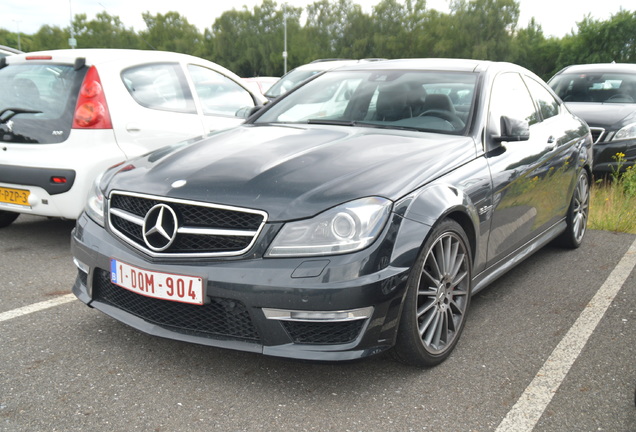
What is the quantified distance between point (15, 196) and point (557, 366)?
3877mm

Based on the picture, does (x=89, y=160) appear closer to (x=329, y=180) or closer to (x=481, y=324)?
(x=329, y=180)

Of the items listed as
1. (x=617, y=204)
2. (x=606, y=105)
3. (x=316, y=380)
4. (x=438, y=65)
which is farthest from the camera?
(x=606, y=105)

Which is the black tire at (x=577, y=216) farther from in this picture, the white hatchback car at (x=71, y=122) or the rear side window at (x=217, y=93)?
the rear side window at (x=217, y=93)

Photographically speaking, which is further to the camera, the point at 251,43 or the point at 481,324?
the point at 251,43

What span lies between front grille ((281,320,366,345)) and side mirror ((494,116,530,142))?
5.24 feet

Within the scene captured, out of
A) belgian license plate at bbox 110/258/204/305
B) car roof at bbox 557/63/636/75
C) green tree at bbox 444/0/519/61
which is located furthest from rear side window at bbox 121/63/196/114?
green tree at bbox 444/0/519/61

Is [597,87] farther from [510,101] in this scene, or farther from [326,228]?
[326,228]

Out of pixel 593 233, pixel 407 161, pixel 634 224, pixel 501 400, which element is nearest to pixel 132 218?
pixel 407 161

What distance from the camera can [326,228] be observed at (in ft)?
9.30

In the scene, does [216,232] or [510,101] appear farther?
[510,101]

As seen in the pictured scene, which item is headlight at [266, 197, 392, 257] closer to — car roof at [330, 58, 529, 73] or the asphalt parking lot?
the asphalt parking lot

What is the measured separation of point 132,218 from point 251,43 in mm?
93380

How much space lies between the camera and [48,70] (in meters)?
5.24

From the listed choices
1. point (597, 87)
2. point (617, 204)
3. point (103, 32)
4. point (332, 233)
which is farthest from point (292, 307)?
point (103, 32)
